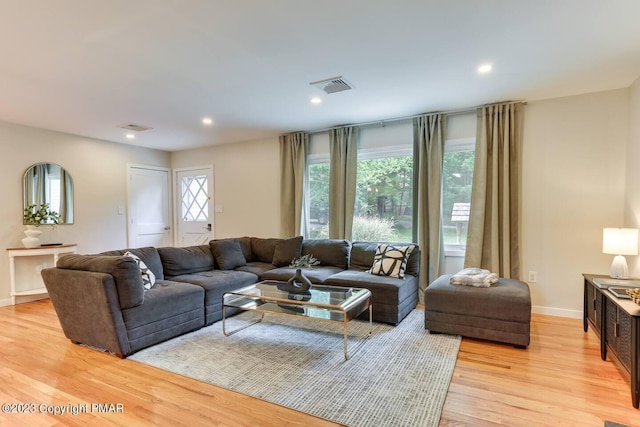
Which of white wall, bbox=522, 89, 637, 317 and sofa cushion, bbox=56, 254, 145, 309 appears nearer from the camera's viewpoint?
sofa cushion, bbox=56, 254, 145, 309

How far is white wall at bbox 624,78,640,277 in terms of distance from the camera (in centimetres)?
306

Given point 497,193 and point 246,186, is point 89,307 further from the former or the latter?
point 497,193

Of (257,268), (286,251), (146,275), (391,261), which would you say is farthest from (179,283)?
(391,261)

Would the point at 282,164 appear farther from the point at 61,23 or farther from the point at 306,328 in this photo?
the point at 61,23

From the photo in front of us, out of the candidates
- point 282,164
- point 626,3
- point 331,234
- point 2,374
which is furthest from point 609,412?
point 282,164

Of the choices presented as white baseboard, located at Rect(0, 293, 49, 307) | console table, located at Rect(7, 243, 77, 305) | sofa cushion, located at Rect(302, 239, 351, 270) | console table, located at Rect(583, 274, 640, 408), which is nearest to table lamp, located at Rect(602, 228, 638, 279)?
console table, located at Rect(583, 274, 640, 408)

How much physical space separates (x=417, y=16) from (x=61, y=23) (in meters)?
2.36

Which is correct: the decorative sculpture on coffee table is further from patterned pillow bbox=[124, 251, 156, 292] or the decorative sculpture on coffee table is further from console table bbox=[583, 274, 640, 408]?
console table bbox=[583, 274, 640, 408]

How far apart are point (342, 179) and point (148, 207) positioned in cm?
393

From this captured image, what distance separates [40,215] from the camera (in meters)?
4.69

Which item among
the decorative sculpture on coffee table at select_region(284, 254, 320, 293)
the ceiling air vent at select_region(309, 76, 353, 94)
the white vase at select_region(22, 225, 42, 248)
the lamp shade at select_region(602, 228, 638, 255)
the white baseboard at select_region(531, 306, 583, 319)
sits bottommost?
the white baseboard at select_region(531, 306, 583, 319)

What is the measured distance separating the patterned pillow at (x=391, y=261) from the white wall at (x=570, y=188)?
55.8 inches

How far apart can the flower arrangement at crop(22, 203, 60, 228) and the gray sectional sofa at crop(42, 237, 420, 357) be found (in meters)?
2.20

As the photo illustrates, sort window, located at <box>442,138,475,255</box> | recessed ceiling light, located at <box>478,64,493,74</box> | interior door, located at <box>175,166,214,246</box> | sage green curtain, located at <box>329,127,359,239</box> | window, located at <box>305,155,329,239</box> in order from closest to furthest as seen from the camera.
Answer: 1. recessed ceiling light, located at <box>478,64,493,74</box>
2. window, located at <box>442,138,475,255</box>
3. sage green curtain, located at <box>329,127,359,239</box>
4. window, located at <box>305,155,329,239</box>
5. interior door, located at <box>175,166,214,246</box>
